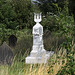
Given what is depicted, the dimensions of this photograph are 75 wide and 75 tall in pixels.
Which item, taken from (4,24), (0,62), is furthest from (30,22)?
(0,62)

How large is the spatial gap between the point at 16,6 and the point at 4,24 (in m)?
3.95

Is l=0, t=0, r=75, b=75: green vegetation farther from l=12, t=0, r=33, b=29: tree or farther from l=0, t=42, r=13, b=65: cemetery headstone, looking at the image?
l=0, t=42, r=13, b=65: cemetery headstone

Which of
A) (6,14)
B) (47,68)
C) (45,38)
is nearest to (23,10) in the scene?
(6,14)

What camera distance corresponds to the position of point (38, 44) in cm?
700

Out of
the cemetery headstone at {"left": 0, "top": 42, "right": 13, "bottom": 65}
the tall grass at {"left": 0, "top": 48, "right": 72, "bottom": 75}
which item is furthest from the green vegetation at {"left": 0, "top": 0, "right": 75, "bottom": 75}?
the cemetery headstone at {"left": 0, "top": 42, "right": 13, "bottom": 65}

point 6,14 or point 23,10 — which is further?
point 23,10

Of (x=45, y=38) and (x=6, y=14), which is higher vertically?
(x=6, y=14)

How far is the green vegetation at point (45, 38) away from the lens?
3752 millimetres

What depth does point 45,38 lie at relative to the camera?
33.6 feet

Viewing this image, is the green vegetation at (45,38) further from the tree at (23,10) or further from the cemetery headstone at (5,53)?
the cemetery headstone at (5,53)

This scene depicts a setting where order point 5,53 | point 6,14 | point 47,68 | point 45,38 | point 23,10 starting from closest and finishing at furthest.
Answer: point 47,68
point 5,53
point 6,14
point 45,38
point 23,10

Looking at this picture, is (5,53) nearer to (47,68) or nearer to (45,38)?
(47,68)

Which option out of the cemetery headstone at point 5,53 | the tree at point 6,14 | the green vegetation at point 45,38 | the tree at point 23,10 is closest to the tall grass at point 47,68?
the green vegetation at point 45,38

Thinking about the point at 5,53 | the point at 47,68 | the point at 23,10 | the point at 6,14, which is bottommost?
the point at 5,53
